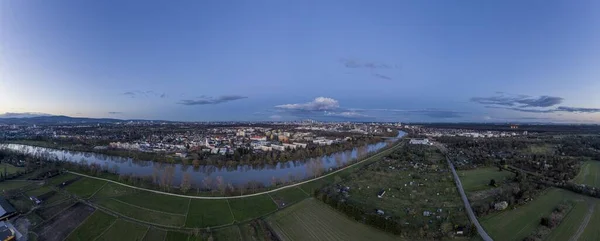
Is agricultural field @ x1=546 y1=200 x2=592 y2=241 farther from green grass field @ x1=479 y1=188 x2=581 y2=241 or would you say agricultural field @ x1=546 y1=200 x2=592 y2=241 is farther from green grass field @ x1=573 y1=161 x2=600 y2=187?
green grass field @ x1=573 y1=161 x2=600 y2=187

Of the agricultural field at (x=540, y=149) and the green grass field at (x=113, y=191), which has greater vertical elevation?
the agricultural field at (x=540, y=149)

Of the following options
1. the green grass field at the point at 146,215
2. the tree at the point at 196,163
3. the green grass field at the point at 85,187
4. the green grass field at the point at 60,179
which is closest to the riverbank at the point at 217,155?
the tree at the point at 196,163

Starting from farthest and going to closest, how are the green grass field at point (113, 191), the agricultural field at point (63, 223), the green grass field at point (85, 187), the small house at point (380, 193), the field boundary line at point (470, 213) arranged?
1. the green grass field at point (85, 187)
2. the green grass field at point (113, 191)
3. the small house at point (380, 193)
4. the agricultural field at point (63, 223)
5. the field boundary line at point (470, 213)

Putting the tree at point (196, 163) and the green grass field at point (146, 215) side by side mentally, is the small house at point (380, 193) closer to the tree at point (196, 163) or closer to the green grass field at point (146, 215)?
the green grass field at point (146, 215)

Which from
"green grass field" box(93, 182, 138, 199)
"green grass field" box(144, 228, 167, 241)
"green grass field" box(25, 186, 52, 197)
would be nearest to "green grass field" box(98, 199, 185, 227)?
"green grass field" box(144, 228, 167, 241)

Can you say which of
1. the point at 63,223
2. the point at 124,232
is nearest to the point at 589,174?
the point at 124,232

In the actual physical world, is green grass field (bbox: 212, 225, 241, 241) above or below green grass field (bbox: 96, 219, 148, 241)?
above

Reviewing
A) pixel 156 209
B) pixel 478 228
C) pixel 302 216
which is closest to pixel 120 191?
pixel 156 209
